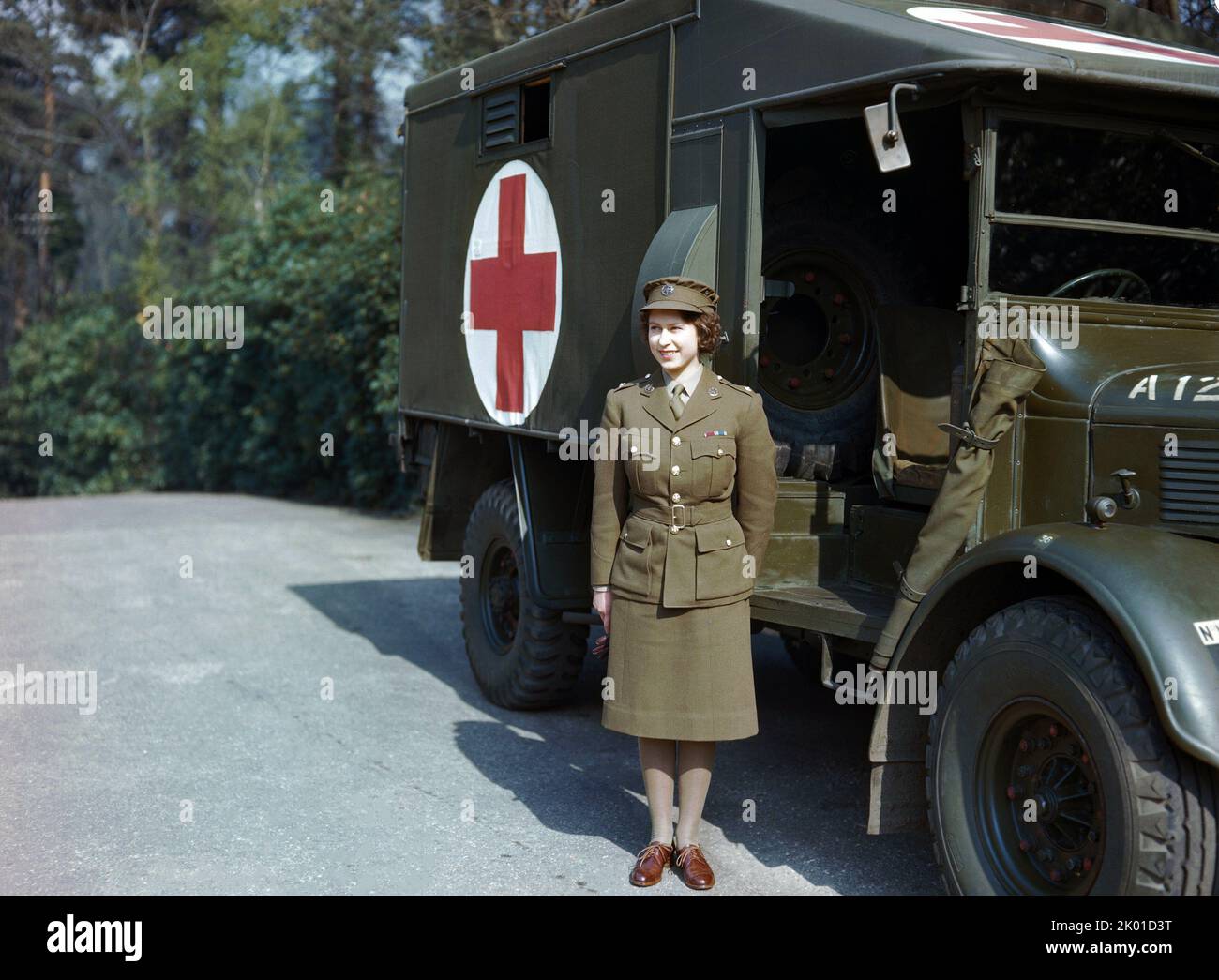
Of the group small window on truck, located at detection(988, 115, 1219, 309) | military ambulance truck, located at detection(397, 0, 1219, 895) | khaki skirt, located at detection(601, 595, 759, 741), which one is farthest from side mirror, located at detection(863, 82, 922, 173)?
khaki skirt, located at detection(601, 595, 759, 741)

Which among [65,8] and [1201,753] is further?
[65,8]

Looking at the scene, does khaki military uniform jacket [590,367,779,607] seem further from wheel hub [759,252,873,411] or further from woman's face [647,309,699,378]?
wheel hub [759,252,873,411]

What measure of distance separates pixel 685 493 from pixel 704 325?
1.71 feet

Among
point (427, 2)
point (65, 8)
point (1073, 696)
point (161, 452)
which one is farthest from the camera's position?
point (65, 8)

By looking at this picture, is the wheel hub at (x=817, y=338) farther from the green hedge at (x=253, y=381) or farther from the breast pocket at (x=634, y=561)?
the green hedge at (x=253, y=381)

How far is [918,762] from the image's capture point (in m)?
4.16

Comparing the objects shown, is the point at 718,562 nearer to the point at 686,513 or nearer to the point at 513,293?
the point at 686,513

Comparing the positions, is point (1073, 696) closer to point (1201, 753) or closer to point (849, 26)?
point (1201, 753)

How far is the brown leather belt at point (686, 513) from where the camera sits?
438cm

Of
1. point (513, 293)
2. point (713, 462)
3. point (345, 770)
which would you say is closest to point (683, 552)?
point (713, 462)

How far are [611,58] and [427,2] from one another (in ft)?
40.1

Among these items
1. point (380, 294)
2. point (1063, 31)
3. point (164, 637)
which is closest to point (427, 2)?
point (380, 294)

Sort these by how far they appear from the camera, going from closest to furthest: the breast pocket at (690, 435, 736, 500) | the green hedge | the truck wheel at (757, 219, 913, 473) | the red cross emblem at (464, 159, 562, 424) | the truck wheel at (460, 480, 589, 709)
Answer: the breast pocket at (690, 435, 736, 500), the truck wheel at (757, 219, 913, 473), the red cross emblem at (464, 159, 562, 424), the truck wheel at (460, 480, 589, 709), the green hedge

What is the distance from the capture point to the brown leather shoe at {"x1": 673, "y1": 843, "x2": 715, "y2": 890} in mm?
4383
